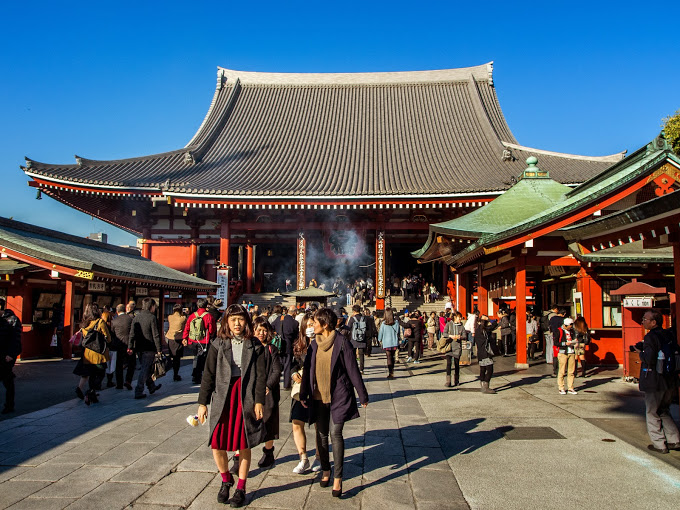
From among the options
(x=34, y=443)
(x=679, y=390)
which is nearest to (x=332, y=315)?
(x=34, y=443)

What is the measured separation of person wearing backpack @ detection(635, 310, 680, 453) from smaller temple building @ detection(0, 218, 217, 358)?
11507 mm

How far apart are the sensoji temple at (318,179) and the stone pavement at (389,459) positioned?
12.6 metres

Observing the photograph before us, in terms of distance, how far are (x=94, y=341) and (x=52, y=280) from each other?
8042mm

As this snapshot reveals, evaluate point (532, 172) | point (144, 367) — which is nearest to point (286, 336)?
point (144, 367)

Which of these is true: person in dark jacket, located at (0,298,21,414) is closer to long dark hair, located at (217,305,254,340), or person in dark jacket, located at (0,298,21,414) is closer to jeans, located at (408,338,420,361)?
long dark hair, located at (217,305,254,340)

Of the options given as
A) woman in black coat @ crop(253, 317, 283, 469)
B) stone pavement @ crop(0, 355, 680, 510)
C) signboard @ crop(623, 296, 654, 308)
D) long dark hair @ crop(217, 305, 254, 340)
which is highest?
signboard @ crop(623, 296, 654, 308)

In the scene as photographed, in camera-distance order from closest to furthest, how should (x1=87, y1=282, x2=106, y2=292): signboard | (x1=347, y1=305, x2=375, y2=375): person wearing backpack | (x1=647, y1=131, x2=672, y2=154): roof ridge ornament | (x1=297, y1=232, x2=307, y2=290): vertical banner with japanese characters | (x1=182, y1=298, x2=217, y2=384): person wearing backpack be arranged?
(x1=647, y1=131, x2=672, y2=154): roof ridge ornament
(x1=182, y1=298, x2=217, y2=384): person wearing backpack
(x1=347, y1=305, x2=375, y2=375): person wearing backpack
(x1=87, y1=282, x2=106, y2=292): signboard
(x1=297, y1=232, x2=307, y2=290): vertical banner with japanese characters

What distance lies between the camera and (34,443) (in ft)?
18.8

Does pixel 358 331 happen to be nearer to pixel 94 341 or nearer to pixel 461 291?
pixel 94 341

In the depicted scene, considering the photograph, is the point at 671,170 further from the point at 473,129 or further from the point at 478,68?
the point at 478,68

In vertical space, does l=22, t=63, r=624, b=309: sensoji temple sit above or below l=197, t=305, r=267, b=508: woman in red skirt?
above

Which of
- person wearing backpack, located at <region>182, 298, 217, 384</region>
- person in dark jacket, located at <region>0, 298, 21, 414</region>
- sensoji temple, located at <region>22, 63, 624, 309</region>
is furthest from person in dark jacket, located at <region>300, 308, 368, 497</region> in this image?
sensoji temple, located at <region>22, 63, 624, 309</region>

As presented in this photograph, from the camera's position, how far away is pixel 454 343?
31.6 ft

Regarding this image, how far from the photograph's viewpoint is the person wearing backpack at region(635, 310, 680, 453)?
5.31m
